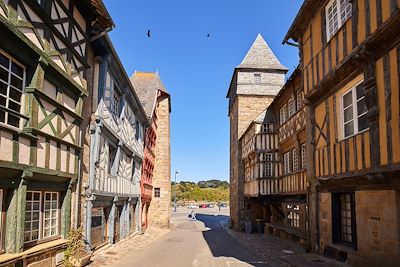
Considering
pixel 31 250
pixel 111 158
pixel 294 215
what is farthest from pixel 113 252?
pixel 294 215

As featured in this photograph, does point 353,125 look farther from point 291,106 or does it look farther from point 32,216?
point 291,106

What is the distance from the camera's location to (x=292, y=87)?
600 inches

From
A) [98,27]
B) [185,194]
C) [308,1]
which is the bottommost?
[185,194]

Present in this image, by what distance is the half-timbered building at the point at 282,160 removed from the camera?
46.7ft

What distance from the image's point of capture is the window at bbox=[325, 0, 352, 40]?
8.44m

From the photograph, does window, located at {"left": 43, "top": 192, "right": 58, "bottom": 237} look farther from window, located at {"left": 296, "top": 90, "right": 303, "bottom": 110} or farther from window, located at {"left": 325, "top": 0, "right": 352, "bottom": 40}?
window, located at {"left": 296, "top": 90, "right": 303, "bottom": 110}

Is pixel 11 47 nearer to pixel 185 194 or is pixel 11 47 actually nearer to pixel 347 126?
pixel 347 126

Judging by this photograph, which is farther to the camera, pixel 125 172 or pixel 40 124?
pixel 125 172

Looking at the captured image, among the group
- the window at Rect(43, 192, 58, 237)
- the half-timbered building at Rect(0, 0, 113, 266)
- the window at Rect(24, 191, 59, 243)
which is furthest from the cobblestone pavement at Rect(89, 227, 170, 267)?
the window at Rect(24, 191, 59, 243)

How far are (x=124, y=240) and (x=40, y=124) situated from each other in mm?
9779

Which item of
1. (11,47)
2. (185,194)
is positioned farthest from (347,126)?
(185,194)

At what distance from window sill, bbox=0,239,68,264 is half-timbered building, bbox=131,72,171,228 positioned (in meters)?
15.4

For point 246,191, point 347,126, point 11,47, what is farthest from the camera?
point 246,191

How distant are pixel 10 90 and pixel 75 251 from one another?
4237 mm
